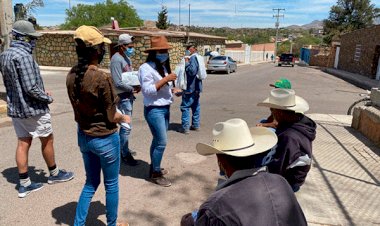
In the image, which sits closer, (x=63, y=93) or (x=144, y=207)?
(x=144, y=207)

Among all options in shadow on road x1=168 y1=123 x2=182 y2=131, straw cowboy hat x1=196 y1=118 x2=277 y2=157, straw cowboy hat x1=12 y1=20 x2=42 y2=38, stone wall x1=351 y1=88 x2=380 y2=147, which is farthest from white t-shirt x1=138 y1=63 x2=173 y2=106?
stone wall x1=351 y1=88 x2=380 y2=147

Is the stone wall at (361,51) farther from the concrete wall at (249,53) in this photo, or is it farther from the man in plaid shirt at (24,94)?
the man in plaid shirt at (24,94)

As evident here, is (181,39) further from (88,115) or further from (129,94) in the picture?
(88,115)

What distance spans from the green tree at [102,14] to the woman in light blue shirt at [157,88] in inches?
2138

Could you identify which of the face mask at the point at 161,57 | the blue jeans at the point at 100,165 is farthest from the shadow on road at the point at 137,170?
the face mask at the point at 161,57

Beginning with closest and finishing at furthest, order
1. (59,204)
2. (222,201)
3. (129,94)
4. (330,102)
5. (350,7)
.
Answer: (222,201) → (59,204) → (129,94) → (330,102) → (350,7)

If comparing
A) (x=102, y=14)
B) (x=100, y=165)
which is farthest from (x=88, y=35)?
(x=102, y=14)

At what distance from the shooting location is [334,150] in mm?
5516

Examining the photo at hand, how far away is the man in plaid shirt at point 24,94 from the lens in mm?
3293

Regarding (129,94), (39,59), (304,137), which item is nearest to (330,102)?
(129,94)

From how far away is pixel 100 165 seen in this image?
287cm

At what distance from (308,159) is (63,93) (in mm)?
10605

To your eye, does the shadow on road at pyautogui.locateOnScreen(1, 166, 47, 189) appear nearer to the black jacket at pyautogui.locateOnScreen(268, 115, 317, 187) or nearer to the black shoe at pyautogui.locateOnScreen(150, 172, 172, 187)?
the black shoe at pyautogui.locateOnScreen(150, 172, 172, 187)

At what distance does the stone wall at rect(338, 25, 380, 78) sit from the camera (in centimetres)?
2288
